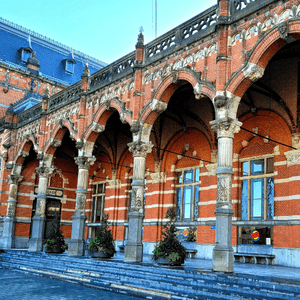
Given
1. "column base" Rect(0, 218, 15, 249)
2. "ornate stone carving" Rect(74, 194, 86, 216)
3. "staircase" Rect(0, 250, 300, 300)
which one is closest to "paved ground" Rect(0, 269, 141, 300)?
"staircase" Rect(0, 250, 300, 300)

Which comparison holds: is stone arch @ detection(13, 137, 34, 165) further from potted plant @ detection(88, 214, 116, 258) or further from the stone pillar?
potted plant @ detection(88, 214, 116, 258)

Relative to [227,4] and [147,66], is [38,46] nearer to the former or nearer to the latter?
[147,66]

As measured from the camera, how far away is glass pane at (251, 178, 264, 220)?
14.8 metres

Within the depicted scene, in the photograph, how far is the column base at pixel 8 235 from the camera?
857 inches

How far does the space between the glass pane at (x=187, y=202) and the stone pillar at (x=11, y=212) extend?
10.2 meters

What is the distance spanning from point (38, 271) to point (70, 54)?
25.9 metres

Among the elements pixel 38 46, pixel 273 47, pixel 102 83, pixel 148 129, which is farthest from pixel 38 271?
pixel 38 46

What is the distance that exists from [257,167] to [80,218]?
7.53 meters

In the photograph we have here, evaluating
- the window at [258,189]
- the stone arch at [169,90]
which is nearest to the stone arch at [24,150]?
the stone arch at [169,90]

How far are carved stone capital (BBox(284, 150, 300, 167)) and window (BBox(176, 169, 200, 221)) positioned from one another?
190 inches

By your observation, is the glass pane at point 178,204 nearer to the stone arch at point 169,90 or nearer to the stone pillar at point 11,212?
the stone arch at point 169,90

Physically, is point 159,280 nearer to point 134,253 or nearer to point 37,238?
point 134,253

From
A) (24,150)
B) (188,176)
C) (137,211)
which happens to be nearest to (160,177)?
(188,176)

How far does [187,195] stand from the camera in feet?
59.7
